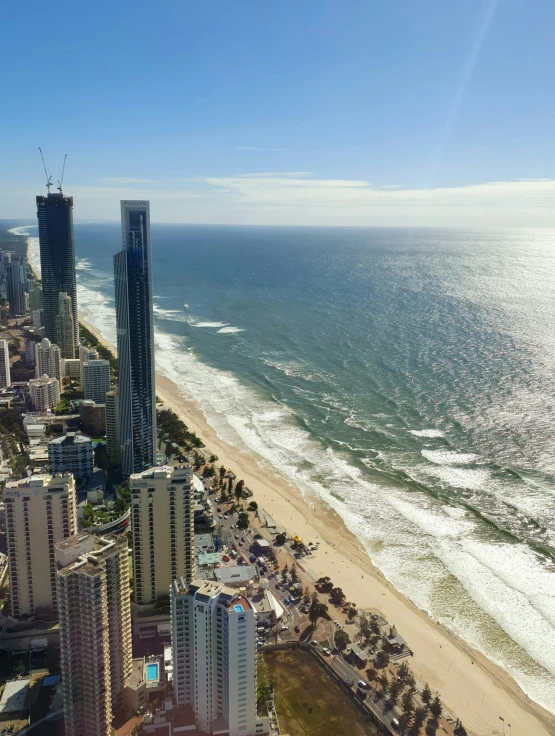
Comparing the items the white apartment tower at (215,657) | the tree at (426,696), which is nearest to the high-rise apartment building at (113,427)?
the white apartment tower at (215,657)

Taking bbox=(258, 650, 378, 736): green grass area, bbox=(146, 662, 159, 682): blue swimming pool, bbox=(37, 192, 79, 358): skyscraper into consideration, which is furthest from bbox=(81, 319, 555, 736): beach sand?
bbox=(37, 192, 79, 358): skyscraper

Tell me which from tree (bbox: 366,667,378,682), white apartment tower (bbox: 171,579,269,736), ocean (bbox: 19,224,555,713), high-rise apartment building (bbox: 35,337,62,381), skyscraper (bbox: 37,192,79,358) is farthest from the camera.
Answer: skyscraper (bbox: 37,192,79,358)

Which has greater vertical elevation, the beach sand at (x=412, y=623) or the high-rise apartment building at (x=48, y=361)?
the high-rise apartment building at (x=48, y=361)

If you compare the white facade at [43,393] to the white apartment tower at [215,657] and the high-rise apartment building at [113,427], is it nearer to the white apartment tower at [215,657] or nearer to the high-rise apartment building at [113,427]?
the high-rise apartment building at [113,427]

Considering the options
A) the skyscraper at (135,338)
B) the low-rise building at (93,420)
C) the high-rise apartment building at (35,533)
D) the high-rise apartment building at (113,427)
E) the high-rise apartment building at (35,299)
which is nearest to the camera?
the high-rise apartment building at (35,533)

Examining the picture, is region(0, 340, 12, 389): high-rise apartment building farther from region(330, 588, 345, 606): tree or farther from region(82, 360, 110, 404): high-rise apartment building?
region(330, 588, 345, 606): tree

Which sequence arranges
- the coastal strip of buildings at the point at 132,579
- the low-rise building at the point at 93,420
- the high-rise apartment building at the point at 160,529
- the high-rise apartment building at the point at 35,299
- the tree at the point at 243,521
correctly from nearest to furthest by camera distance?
the coastal strip of buildings at the point at 132,579
the high-rise apartment building at the point at 160,529
the tree at the point at 243,521
the low-rise building at the point at 93,420
the high-rise apartment building at the point at 35,299
